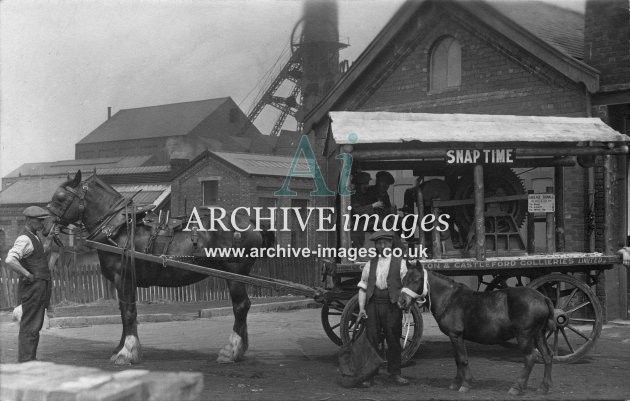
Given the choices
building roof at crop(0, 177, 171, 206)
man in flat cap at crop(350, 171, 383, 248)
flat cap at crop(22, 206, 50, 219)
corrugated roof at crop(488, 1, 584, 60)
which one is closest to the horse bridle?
flat cap at crop(22, 206, 50, 219)

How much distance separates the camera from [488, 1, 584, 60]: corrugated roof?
1384cm

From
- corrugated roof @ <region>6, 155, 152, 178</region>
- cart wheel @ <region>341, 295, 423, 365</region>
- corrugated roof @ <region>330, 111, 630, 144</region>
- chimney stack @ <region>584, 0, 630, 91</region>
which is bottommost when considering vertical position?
cart wheel @ <region>341, 295, 423, 365</region>

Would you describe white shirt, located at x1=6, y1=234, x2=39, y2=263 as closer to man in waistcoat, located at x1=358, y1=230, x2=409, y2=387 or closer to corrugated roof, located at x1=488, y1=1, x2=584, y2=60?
man in waistcoat, located at x1=358, y1=230, x2=409, y2=387

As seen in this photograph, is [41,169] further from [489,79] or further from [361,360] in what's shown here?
[361,360]

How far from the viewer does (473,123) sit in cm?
882

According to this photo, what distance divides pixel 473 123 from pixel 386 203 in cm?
159

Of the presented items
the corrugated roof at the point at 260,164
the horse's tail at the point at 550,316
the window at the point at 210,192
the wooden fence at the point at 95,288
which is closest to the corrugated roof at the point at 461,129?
the horse's tail at the point at 550,316

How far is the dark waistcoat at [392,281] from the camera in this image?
7096 mm

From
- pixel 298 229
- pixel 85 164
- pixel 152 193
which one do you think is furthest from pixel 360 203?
pixel 85 164

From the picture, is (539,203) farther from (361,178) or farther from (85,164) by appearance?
(85,164)

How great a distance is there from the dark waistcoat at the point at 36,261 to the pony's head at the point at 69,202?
0.69 metres

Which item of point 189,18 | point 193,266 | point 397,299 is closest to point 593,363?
point 397,299

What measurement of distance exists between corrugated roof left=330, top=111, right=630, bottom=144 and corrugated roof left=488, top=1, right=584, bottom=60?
4.33 m

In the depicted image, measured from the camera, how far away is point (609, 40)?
1241 centimetres
